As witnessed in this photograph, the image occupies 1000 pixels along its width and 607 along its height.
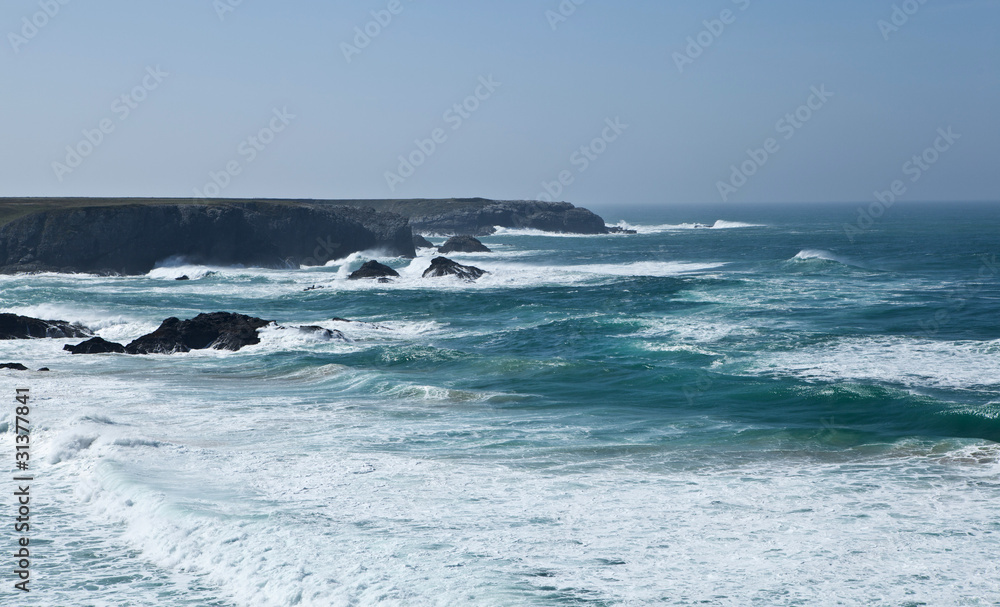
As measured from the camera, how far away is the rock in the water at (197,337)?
87.8 ft

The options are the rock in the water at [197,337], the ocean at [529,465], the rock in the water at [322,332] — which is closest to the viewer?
the ocean at [529,465]

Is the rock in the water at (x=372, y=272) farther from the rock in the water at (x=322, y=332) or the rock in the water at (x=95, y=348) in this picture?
the rock in the water at (x=95, y=348)

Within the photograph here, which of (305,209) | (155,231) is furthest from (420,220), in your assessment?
(155,231)

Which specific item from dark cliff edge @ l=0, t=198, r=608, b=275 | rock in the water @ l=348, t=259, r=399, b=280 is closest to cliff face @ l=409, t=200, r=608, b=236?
dark cliff edge @ l=0, t=198, r=608, b=275

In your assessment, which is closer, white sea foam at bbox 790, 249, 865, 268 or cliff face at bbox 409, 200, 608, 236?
white sea foam at bbox 790, 249, 865, 268

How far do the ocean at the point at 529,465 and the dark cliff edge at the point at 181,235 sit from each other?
3084 centimetres

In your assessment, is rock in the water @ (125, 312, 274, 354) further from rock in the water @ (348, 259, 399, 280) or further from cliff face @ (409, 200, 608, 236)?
cliff face @ (409, 200, 608, 236)

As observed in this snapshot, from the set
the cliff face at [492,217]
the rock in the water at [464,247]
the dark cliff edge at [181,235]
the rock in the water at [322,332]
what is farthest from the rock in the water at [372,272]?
the cliff face at [492,217]

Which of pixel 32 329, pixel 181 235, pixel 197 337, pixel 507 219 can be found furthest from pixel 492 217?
pixel 197 337

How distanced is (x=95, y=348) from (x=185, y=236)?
130ft

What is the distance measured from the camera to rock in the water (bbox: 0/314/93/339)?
29.5 metres

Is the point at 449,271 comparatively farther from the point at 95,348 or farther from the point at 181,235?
the point at 95,348

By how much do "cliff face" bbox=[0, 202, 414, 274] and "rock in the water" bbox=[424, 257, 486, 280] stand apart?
64.2ft

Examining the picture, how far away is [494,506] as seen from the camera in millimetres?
11695
